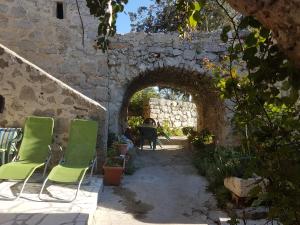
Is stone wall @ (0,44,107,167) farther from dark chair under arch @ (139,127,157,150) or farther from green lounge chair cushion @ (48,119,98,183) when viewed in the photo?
dark chair under arch @ (139,127,157,150)

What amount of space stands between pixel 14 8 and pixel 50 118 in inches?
125

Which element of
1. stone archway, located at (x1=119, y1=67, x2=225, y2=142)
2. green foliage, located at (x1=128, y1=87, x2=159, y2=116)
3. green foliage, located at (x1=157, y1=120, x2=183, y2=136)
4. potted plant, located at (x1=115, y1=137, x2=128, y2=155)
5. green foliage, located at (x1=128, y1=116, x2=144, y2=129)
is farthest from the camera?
green foliage, located at (x1=157, y1=120, x2=183, y2=136)

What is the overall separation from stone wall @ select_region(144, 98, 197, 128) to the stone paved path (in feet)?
26.4

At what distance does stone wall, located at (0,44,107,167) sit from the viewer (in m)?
6.23

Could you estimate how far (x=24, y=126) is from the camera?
610 cm

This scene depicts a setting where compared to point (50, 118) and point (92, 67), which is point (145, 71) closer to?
point (92, 67)

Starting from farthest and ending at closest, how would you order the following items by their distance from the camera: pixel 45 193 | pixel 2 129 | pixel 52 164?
pixel 52 164, pixel 2 129, pixel 45 193

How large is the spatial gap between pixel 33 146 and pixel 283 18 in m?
5.16

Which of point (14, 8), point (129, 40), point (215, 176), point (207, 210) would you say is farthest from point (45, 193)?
point (14, 8)

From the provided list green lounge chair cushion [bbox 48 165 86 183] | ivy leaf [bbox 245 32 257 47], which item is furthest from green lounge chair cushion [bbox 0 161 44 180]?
ivy leaf [bbox 245 32 257 47]

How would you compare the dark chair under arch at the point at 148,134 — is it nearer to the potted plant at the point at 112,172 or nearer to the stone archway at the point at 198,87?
the stone archway at the point at 198,87

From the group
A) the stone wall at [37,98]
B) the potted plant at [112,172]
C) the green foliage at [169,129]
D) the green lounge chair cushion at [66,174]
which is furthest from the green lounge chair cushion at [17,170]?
the green foliage at [169,129]

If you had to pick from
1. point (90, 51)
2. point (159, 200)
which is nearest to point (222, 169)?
point (159, 200)

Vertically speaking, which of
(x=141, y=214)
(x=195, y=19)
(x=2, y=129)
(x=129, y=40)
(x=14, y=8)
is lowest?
(x=141, y=214)
